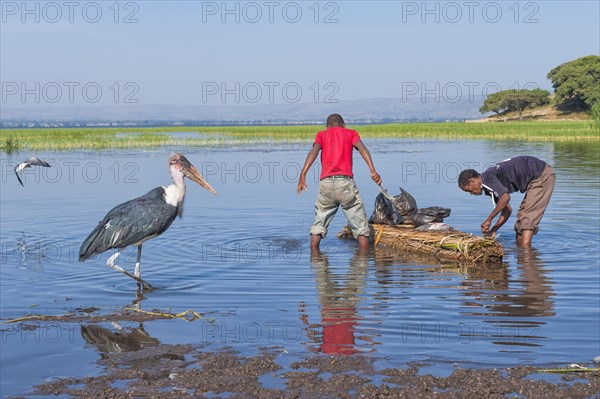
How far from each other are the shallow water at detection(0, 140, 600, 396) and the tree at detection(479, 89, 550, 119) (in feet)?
284

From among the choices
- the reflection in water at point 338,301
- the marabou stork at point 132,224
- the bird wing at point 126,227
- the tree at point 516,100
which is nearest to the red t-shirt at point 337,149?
the reflection in water at point 338,301

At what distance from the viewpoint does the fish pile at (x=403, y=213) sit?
13.3m

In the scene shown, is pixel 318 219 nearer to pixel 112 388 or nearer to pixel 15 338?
pixel 15 338

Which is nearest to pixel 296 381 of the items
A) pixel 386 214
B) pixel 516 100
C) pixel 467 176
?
pixel 467 176

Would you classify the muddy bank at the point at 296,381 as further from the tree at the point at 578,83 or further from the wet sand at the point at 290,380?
the tree at the point at 578,83

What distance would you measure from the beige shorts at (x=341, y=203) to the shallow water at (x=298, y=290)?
425mm

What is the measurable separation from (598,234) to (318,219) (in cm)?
484

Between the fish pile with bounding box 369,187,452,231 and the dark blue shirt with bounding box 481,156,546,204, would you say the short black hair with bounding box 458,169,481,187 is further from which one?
the fish pile with bounding box 369,187,452,231

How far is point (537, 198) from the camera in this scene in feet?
40.9

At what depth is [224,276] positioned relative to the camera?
10.9 meters

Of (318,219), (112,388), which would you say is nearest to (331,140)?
(318,219)

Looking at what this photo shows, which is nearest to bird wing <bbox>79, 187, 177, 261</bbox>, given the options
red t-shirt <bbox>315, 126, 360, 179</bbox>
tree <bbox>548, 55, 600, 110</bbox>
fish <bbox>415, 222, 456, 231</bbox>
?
red t-shirt <bbox>315, 126, 360, 179</bbox>

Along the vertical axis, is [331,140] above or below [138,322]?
above

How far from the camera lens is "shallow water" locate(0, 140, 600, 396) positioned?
7168mm
